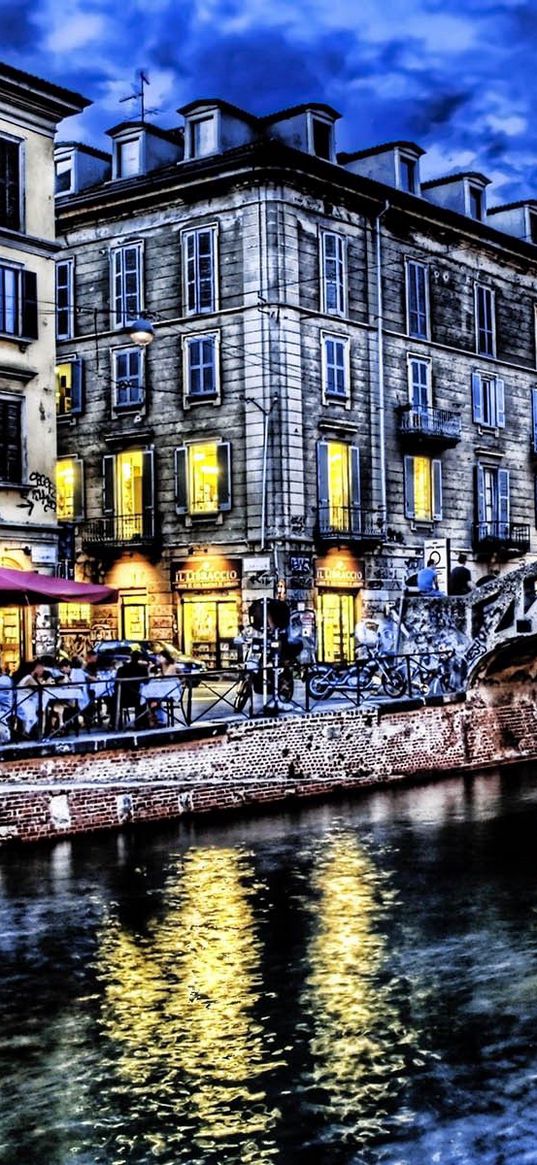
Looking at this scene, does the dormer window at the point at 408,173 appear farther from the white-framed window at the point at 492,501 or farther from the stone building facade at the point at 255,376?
the white-framed window at the point at 492,501

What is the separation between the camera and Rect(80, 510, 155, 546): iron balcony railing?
3575 cm

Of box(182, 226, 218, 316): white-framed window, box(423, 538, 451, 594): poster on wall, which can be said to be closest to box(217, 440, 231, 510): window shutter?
box(182, 226, 218, 316): white-framed window

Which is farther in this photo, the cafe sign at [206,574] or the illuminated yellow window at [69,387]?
the illuminated yellow window at [69,387]

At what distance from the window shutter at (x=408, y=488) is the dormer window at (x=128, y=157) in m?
11.0

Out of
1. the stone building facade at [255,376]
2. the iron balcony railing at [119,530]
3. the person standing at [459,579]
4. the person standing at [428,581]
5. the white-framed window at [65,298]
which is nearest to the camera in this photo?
the person standing at [428,581]

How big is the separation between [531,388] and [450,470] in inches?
230

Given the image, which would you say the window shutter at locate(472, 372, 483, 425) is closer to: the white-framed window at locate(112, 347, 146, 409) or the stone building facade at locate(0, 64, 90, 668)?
the white-framed window at locate(112, 347, 146, 409)

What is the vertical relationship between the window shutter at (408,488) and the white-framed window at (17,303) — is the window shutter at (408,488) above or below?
below

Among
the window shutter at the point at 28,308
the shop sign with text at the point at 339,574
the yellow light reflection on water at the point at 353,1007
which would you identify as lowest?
the yellow light reflection on water at the point at 353,1007

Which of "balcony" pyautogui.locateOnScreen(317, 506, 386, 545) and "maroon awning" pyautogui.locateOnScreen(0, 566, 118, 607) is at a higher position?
"balcony" pyautogui.locateOnScreen(317, 506, 386, 545)

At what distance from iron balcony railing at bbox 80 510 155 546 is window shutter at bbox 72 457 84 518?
0.43 meters

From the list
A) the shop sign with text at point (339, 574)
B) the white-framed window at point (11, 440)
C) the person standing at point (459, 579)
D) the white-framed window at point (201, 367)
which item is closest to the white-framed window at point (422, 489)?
the shop sign with text at point (339, 574)

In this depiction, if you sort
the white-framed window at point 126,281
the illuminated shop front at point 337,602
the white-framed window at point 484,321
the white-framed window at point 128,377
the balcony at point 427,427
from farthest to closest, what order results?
the white-framed window at point 484,321
the balcony at point 427,427
the white-framed window at point 126,281
the white-framed window at point 128,377
the illuminated shop front at point 337,602

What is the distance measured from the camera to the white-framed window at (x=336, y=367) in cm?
3506
